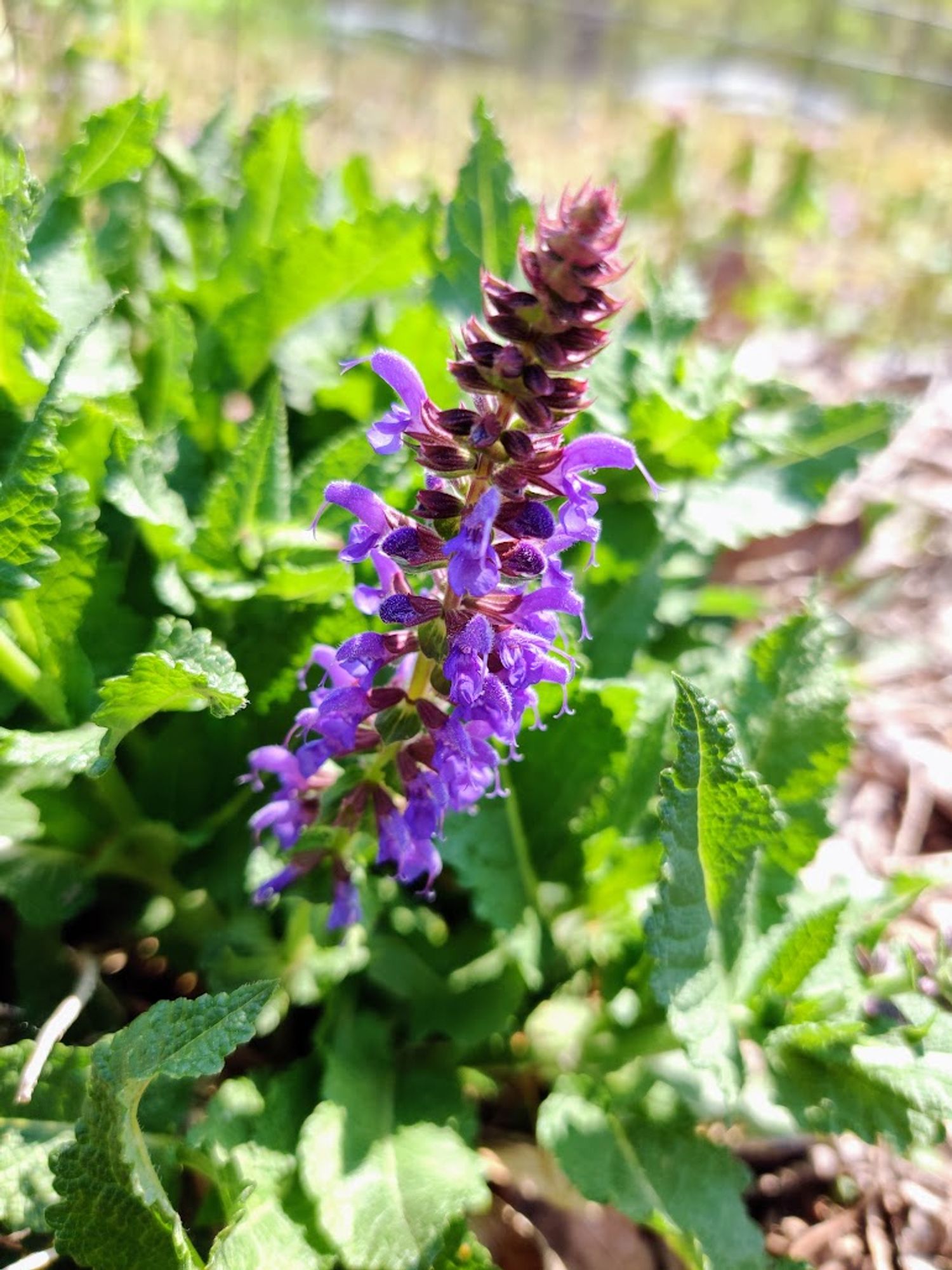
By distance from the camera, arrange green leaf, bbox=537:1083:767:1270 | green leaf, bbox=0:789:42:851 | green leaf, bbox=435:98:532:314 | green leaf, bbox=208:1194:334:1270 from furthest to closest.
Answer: green leaf, bbox=435:98:532:314
green leaf, bbox=0:789:42:851
green leaf, bbox=537:1083:767:1270
green leaf, bbox=208:1194:334:1270

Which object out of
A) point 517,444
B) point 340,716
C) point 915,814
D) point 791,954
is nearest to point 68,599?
point 340,716

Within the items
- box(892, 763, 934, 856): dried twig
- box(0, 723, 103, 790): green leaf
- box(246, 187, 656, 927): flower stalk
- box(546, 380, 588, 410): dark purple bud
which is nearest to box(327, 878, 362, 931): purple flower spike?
box(246, 187, 656, 927): flower stalk

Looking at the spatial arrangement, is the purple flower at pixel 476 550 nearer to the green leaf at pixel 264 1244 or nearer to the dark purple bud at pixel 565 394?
the dark purple bud at pixel 565 394

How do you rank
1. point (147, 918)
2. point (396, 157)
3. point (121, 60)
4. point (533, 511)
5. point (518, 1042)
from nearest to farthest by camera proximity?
point (533, 511) < point (147, 918) < point (518, 1042) < point (121, 60) < point (396, 157)

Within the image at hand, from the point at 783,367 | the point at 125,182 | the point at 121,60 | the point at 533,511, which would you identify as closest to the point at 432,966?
the point at 533,511

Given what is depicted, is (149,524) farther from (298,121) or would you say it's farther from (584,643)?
(298,121)

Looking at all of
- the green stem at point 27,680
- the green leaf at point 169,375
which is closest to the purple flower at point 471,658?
the green stem at point 27,680

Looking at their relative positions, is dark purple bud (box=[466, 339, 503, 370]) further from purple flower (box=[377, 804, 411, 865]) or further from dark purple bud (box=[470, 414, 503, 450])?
purple flower (box=[377, 804, 411, 865])
